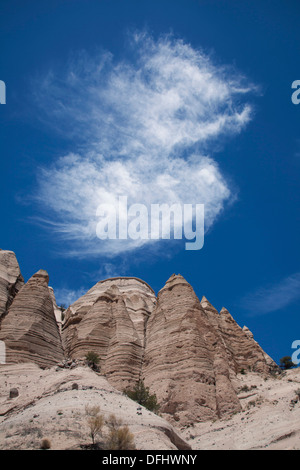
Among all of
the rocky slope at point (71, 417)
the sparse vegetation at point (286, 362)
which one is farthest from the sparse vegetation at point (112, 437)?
the sparse vegetation at point (286, 362)

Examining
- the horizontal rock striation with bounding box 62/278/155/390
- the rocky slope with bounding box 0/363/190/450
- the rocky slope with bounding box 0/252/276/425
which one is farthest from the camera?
the horizontal rock striation with bounding box 62/278/155/390

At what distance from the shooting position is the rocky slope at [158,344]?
90.8ft

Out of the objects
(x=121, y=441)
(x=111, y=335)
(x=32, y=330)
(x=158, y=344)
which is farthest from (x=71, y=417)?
(x=111, y=335)

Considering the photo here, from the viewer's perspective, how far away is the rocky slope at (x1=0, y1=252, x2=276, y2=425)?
27672 millimetres

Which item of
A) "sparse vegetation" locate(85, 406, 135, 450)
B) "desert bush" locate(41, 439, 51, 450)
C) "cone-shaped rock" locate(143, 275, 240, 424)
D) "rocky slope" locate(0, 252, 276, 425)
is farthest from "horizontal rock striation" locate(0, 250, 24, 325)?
"desert bush" locate(41, 439, 51, 450)

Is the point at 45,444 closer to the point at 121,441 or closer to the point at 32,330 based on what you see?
the point at 121,441

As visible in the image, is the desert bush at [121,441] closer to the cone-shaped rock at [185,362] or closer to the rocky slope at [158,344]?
the rocky slope at [158,344]

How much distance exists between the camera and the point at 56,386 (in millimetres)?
18625

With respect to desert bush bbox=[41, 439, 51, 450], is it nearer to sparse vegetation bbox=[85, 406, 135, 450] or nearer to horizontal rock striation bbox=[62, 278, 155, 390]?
sparse vegetation bbox=[85, 406, 135, 450]

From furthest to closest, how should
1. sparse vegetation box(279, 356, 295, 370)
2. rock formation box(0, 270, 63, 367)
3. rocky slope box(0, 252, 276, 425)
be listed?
sparse vegetation box(279, 356, 295, 370)
rock formation box(0, 270, 63, 367)
rocky slope box(0, 252, 276, 425)

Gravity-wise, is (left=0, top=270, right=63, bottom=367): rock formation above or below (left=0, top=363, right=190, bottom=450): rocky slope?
above

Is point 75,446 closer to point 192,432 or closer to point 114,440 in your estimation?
point 114,440

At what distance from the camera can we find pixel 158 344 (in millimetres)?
35125

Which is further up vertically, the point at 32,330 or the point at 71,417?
the point at 32,330
